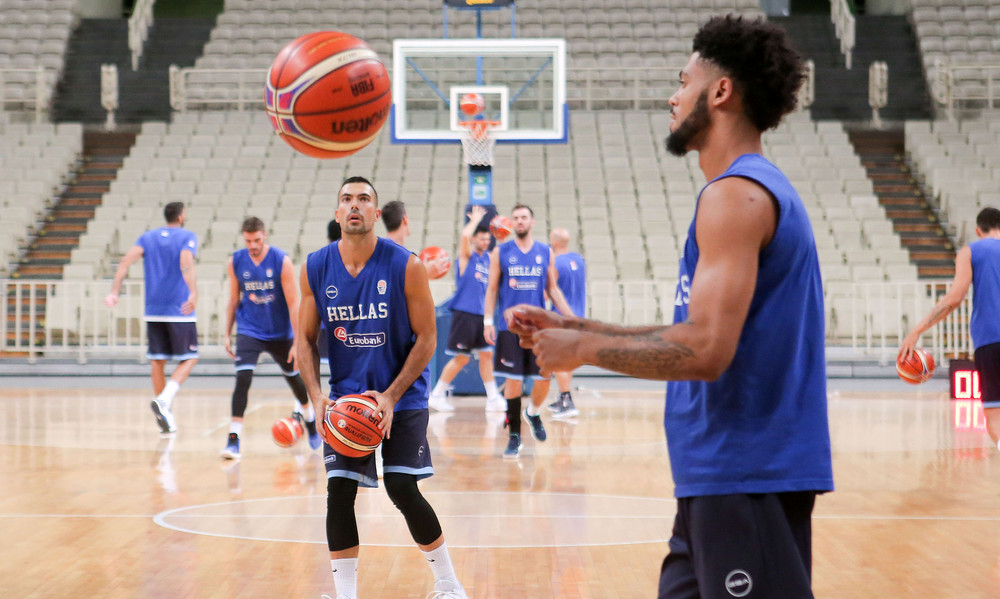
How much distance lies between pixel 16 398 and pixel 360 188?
29.9 ft

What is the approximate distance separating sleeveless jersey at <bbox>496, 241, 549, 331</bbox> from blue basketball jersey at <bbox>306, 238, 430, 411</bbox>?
3831 mm

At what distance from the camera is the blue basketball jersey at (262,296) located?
748 centimetres

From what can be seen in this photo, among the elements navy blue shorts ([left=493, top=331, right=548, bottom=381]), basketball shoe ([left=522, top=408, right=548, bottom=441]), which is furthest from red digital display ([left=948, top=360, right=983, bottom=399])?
navy blue shorts ([left=493, top=331, right=548, bottom=381])

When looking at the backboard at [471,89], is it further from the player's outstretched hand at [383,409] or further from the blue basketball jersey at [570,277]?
the player's outstretched hand at [383,409]

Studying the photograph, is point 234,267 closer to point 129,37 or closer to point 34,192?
point 34,192

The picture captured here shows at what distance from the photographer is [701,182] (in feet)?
53.7

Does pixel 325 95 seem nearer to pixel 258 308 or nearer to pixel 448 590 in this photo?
pixel 448 590

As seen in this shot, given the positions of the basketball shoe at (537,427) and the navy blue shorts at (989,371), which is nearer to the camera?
the navy blue shorts at (989,371)

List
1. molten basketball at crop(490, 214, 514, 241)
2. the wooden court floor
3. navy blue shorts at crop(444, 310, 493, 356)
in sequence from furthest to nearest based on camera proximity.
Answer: navy blue shorts at crop(444, 310, 493, 356)
molten basketball at crop(490, 214, 514, 241)
the wooden court floor

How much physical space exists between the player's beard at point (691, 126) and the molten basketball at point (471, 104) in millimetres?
9885

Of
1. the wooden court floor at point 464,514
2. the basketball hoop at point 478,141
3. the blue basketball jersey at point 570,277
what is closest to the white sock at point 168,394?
the wooden court floor at point 464,514

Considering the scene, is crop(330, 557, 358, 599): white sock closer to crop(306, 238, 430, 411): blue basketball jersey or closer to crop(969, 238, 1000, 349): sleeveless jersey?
crop(306, 238, 430, 411): blue basketball jersey

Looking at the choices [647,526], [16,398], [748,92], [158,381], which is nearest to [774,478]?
[748,92]

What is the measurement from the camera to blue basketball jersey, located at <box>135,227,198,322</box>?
8.70 metres
